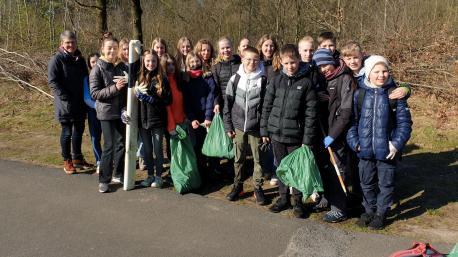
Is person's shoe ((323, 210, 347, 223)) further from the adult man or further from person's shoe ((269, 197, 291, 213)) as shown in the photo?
the adult man

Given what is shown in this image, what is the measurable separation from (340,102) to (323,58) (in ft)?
1.64

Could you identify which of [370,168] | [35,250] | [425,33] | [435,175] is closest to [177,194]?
[35,250]

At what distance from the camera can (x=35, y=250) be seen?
4.04 meters

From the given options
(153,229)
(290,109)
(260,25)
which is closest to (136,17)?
(260,25)

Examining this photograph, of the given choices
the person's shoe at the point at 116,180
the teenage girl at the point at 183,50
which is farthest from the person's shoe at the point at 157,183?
the teenage girl at the point at 183,50

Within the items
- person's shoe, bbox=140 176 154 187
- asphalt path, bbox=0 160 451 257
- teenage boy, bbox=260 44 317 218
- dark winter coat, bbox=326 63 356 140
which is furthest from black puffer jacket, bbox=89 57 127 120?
dark winter coat, bbox=326 63 356 140

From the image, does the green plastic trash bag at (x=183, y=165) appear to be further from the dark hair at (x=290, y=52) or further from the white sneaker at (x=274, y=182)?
the dark hair at (x=290, y=52)

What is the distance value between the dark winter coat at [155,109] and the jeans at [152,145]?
0.12 m

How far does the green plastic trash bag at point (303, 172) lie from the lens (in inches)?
173

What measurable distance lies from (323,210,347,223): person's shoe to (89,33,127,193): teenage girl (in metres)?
2.61

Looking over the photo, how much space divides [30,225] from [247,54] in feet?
9.41

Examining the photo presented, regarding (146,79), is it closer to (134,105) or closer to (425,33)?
(134,105)

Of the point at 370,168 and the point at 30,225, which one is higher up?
the point at 370,168

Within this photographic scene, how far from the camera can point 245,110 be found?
16.2 feet
